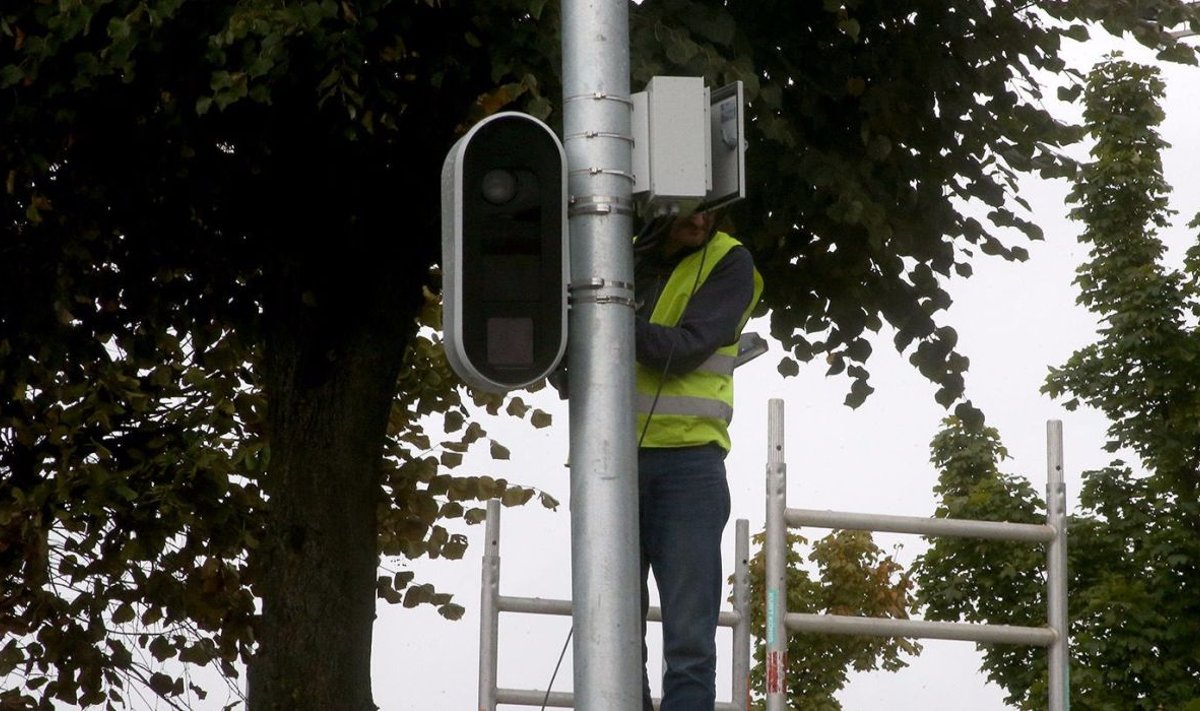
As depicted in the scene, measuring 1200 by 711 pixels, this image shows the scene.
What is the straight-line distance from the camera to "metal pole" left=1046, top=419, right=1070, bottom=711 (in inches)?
367

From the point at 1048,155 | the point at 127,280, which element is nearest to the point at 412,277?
the point at 127,280

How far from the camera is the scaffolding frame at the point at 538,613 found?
1045 centimetres

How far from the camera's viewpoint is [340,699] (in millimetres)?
9875

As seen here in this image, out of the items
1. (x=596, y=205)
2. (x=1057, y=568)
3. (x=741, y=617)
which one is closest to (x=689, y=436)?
(x=596, y=205)

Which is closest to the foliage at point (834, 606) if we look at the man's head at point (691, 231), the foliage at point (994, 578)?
the foliage at point (994, 578)

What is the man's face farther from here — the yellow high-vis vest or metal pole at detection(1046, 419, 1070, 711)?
metal pole at detection(1046, 419, 1070, 711)

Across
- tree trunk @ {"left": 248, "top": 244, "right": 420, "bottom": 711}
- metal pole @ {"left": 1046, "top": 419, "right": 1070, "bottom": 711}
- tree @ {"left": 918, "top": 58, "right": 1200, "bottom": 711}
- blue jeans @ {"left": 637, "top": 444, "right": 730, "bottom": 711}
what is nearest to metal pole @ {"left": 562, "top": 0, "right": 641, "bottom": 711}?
blue jeans @ {"left": 637, "top": 444, "right": 730, "bottom": 711}

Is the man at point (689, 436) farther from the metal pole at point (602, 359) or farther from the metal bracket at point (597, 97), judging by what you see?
the metal bracket at point (597, 97)

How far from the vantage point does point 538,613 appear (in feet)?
35.6

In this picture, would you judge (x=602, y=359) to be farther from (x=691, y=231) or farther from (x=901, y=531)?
(x=901, y=531)

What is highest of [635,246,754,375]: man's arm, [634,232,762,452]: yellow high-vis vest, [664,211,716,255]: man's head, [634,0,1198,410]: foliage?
[634,0,1198,410]: foliage

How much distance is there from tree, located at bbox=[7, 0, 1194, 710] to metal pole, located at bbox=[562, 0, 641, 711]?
9.29 ft

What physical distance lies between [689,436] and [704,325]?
1.15 ft

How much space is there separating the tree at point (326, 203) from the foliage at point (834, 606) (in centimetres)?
2331
